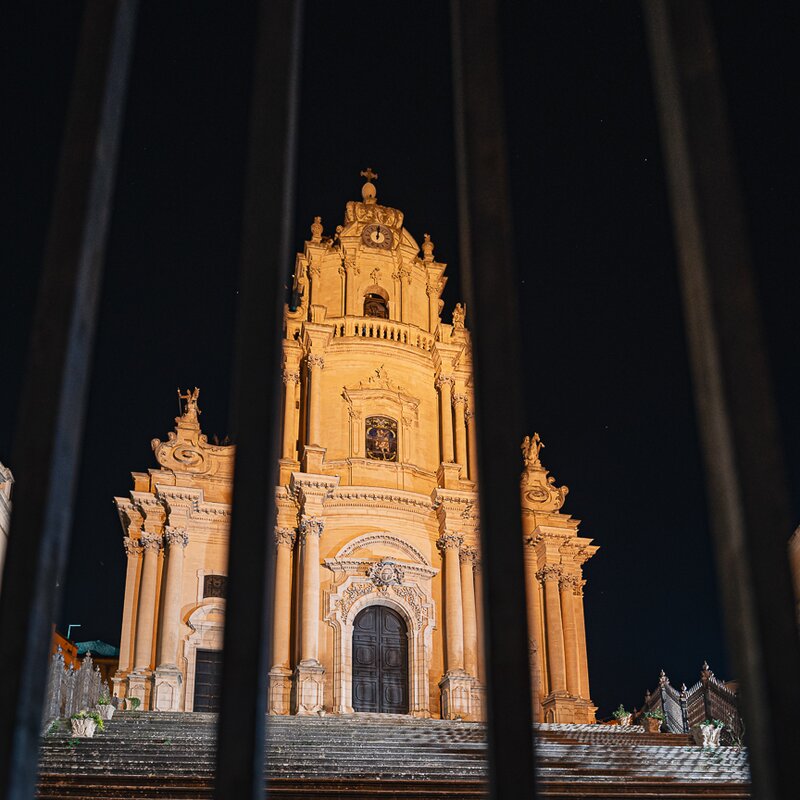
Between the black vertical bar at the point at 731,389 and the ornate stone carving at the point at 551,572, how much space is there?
2588cm

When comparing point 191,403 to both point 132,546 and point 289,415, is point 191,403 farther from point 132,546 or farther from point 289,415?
point 132,546

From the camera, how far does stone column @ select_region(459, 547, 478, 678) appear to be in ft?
86.4

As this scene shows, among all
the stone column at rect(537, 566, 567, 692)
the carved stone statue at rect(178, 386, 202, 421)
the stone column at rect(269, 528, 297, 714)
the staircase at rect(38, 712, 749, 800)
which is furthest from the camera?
the carved stone statue at rect(178, 386, 202, 421)

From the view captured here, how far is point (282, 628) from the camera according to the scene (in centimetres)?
2567

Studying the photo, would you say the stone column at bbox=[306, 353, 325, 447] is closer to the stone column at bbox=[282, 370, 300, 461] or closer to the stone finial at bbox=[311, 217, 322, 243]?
the stone column at bbox=[282, 370, 300, 461]

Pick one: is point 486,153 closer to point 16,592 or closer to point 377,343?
point 16,592

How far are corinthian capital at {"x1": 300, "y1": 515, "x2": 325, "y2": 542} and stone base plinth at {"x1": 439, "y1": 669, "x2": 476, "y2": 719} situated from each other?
5197mm

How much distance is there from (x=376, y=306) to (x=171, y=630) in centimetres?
1265

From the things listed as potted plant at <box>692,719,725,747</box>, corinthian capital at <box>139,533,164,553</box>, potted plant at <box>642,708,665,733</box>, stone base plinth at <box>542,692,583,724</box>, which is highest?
corinthian capital at <box>139,533,164,553</box>

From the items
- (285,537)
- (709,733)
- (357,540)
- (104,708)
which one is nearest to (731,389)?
(709,733)

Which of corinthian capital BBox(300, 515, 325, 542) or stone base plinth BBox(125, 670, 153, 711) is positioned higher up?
corinthian capital BBox(300, 515, 325, 542)

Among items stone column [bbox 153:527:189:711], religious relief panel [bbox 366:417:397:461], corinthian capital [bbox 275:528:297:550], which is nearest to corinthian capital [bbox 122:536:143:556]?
stone column [bbox 153:527:189:711]

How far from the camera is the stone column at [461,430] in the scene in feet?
96.0

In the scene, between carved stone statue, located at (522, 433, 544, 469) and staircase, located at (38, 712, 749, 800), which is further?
carved stone statue, located at (522, 433, 544, 469)
